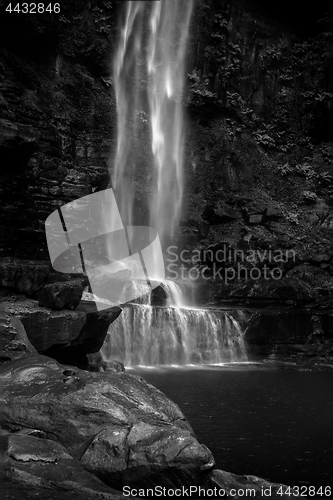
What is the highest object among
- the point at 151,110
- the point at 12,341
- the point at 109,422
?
the point at 151,110

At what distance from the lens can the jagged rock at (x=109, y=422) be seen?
13.8ft

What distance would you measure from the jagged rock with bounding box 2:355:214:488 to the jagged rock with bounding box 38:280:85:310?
3199 millimetres

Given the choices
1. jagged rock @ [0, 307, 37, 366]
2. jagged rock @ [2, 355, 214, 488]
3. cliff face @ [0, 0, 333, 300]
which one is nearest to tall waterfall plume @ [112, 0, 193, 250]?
cliff face @ [0, 0, 333, 300]

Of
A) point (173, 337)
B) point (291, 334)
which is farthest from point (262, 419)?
point (291, 334)

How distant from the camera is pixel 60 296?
9945 mm

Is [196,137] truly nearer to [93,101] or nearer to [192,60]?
[192,60]

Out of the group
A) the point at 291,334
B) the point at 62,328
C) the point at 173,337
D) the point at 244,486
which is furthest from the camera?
the point at 291,334

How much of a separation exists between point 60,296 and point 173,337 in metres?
7.23

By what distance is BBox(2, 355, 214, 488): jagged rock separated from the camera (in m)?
4.21

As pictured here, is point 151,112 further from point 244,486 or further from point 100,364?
point 244,486

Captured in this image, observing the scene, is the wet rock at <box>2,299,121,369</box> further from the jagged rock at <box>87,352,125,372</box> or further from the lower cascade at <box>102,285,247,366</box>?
the lower cascade at <box>102,285,247,366</box>

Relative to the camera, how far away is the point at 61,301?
391 inches

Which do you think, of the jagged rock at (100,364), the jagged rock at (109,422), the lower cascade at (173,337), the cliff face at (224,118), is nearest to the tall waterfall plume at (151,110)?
the cliff face at (224,118)

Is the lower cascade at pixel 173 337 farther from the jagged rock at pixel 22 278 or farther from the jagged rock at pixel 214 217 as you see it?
the jagged rock at pixel 214 217
